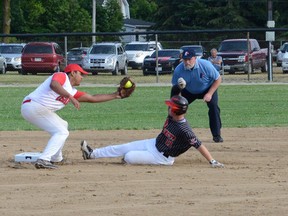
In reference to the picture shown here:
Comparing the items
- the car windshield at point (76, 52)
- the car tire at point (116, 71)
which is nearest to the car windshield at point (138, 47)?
the car windshield at point (76, 52)

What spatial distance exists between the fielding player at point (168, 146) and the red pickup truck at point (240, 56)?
2650 cm

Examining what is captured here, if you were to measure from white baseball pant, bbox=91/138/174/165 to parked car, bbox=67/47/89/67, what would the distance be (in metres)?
31.8

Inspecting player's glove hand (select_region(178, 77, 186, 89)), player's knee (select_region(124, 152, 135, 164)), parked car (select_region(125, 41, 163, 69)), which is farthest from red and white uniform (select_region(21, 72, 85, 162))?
parked car (select_region(125, 41, 163, 69))

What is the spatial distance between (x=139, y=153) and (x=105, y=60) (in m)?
29.5

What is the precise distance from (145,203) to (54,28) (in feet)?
200

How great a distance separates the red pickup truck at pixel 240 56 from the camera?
39.5 meters

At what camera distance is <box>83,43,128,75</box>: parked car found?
136 feet

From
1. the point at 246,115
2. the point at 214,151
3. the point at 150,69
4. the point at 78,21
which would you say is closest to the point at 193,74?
the point at 214,151

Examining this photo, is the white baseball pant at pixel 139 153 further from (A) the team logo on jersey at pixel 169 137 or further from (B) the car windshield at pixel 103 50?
(B) the car windshield at pixel 103 50

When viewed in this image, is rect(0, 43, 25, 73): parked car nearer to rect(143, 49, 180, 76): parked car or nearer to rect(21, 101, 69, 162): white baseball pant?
rect(143, 49, 180, 76): parked car

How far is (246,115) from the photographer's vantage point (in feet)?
70.1

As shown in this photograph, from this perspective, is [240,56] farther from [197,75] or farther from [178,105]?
[178,105]

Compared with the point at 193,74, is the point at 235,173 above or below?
below

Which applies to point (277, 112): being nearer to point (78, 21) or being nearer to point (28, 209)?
point (28, 209)
